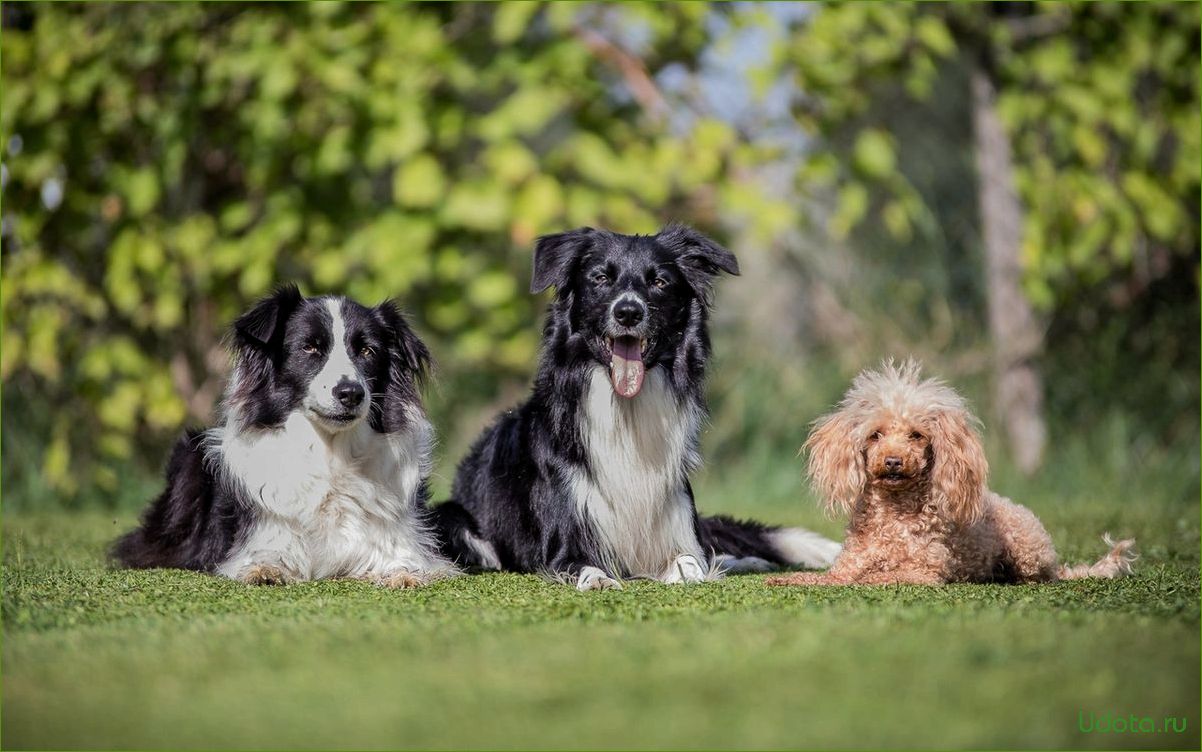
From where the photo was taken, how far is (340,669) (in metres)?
2.41

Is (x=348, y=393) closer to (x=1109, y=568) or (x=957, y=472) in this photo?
(x=957, y=472)

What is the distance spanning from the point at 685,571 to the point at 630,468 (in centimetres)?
39

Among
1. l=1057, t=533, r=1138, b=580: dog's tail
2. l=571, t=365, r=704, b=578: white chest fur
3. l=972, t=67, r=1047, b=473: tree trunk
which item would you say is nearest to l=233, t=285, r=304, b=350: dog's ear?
l=571, t=365, r=704, b=578: white chest fur

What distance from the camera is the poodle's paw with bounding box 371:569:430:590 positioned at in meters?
3.77

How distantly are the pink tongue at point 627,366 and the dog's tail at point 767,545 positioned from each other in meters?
0.82

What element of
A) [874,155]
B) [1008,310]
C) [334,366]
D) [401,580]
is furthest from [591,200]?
[401,580]

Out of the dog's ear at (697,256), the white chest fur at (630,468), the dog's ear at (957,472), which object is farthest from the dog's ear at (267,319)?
the dog's ear at (957,472)

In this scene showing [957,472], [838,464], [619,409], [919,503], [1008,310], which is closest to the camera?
[957,472]

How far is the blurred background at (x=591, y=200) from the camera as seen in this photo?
7.04m

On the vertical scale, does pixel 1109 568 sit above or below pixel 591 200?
below

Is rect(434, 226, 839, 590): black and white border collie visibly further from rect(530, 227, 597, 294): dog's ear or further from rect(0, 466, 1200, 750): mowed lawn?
rect(0, 466, 1200, 750): mowed lawn

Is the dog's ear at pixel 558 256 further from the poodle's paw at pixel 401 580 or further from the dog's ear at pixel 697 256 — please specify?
the poodle's paw at pixel 401 580

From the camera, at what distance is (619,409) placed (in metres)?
3.98

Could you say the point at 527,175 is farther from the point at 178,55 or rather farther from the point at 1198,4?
the point at 1198,4
